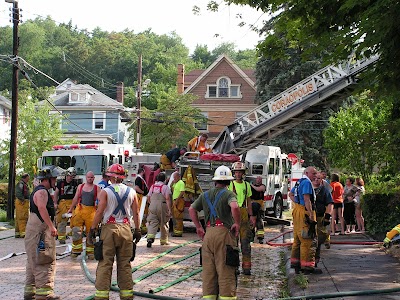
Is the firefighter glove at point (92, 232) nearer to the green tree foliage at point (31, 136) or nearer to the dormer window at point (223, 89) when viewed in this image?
the green tree foliage at point (31, 136)

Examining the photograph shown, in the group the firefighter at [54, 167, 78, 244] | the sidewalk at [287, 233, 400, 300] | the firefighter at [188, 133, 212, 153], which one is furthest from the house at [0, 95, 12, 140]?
the sidewalk at [287, 233, 400, 300]

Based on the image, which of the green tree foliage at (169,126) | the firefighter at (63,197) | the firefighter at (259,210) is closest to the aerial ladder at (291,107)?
the firefighter at (259,210)

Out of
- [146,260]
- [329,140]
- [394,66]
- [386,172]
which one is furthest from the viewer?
[329,140]

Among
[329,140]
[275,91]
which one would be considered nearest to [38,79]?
[275,91]

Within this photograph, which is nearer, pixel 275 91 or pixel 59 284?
pixel 59 284

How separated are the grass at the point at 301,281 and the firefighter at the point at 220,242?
7.24 feet

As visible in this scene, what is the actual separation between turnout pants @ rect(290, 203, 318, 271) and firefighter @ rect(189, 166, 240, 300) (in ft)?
10.0

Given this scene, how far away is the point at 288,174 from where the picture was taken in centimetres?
2670

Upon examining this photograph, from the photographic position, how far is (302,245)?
11344 mm

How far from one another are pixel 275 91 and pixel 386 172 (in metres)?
22.5

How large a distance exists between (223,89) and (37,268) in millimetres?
45922

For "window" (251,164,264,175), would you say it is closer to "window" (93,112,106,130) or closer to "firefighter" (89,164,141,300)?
"firefighter" (89,164,141,300)

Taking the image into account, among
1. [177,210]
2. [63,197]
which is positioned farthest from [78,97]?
[63,197]

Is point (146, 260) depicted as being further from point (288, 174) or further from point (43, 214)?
point (288, 174)
